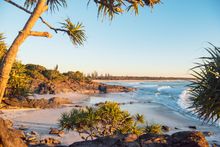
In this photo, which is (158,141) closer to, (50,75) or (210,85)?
(210,85)

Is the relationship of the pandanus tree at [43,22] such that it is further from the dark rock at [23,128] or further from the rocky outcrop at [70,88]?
the rocky outcrop at [70,88]

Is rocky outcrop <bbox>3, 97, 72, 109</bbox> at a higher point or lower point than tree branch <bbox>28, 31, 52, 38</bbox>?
lower

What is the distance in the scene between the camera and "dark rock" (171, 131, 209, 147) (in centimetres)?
595

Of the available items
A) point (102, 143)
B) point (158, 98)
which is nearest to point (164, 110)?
point (158, 98)

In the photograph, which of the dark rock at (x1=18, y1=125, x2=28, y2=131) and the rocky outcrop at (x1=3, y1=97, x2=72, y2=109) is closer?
the dark rock at (x1=18, y1=125, x2=28, y2=131)

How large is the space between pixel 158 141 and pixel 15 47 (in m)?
3.45

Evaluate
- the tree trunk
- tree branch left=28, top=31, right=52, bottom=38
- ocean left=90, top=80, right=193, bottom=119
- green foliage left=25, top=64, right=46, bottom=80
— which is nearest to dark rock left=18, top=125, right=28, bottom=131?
the tree trunk

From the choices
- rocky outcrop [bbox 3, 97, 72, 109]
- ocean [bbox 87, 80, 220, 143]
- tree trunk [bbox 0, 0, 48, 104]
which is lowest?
ocean [bbox 87, 80, 220, 143]

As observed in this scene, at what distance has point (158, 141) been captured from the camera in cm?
616

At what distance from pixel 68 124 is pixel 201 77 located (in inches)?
155

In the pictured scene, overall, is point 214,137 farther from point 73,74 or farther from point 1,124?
point 73,74

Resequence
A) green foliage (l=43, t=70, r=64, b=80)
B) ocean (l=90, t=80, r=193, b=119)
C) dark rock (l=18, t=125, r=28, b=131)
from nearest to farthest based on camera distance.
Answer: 1. dark rock (l=18, t=125, r=28, b=131)
2. ocean (l=90, t=80, r=193, b=119)
3. green foliage (l=43, t=70, r=64, b=80)

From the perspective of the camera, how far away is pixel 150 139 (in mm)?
6191

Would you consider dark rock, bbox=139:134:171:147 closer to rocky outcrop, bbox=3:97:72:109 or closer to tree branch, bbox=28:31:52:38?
tree branch, bbox=28:31:52:38
